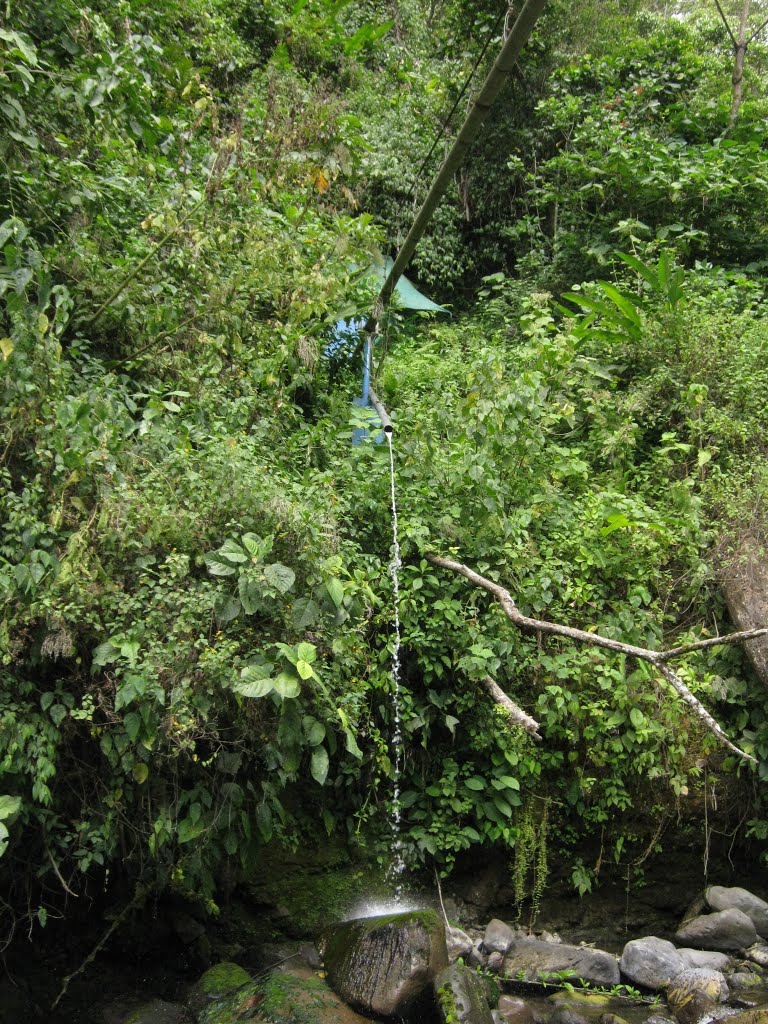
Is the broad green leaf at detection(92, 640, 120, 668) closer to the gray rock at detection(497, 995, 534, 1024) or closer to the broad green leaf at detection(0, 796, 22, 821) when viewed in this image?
the broad green leaf at detection(0, 796, 22, 821)

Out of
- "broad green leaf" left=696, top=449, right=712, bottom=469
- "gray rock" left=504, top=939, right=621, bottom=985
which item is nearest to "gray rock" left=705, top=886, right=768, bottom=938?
"gray rock" left=504, top=939, right=621, bottom=985

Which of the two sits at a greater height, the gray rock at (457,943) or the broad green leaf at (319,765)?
the broad green leaf at (319,765)

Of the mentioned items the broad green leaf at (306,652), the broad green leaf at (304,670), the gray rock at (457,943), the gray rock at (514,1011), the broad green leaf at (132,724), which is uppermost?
the broad green leaf at (306,652)

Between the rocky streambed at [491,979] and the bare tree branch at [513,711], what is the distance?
1.24 meters

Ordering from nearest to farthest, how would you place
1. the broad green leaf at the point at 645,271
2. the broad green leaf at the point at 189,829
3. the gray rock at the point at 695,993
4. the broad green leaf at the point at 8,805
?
the broad green leaf at the point at 8,805 → the broad green leaf at the point at 189,829 → the gray rock at the point at 695,993 → the broad green leaf at the point at 645,271

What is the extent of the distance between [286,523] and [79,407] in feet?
4.19

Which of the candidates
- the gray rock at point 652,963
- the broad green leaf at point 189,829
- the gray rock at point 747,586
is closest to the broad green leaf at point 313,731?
the broad green leaf at point 189,829

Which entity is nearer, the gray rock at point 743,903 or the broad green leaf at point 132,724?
the broad green leaf at point 132,724

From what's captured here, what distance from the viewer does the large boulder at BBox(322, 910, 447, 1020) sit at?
411 cm

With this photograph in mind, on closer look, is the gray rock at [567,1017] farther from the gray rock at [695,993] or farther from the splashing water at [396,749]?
the splashing water at [396,749]

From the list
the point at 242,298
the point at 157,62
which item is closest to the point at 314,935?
the point at 242,298

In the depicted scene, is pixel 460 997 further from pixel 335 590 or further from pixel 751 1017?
pixel 335 590

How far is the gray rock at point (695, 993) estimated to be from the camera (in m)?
4.47

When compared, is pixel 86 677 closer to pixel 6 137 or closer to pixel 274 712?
pixel 274 712
